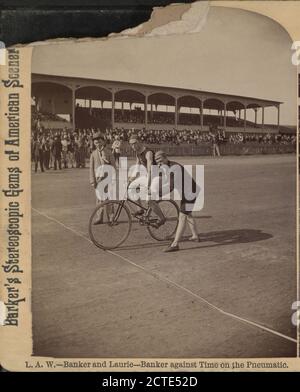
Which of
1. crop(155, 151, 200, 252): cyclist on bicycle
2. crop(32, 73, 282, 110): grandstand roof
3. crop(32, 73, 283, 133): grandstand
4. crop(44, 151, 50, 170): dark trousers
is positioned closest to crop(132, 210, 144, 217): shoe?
crop(155, 151, 200, 252): cyclist on bicycle

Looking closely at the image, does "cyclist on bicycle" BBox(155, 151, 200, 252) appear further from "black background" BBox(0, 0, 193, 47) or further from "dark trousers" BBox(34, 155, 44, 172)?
"black background" BBox(0, 0, 193, 47)

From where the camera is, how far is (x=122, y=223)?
14.4ft

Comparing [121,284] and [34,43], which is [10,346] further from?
[34,43]

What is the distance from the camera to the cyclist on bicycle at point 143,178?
4.30 metres

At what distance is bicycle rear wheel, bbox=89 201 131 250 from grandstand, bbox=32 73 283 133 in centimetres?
90

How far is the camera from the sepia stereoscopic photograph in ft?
11.7

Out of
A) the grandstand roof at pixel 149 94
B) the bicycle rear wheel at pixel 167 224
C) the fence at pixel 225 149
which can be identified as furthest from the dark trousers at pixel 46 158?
the bicycle rear wheel at pixel 167 224

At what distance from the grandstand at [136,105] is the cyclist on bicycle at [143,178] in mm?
341

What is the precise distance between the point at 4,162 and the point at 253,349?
2932 mm

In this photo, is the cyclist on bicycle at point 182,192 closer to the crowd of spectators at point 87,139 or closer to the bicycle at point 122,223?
the bicycle at point 122,223

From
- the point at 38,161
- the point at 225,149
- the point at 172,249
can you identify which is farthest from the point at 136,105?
the point at 172,249

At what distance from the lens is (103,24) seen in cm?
405

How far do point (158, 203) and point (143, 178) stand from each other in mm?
327

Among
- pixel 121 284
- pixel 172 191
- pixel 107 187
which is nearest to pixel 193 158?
pixel 172 191
